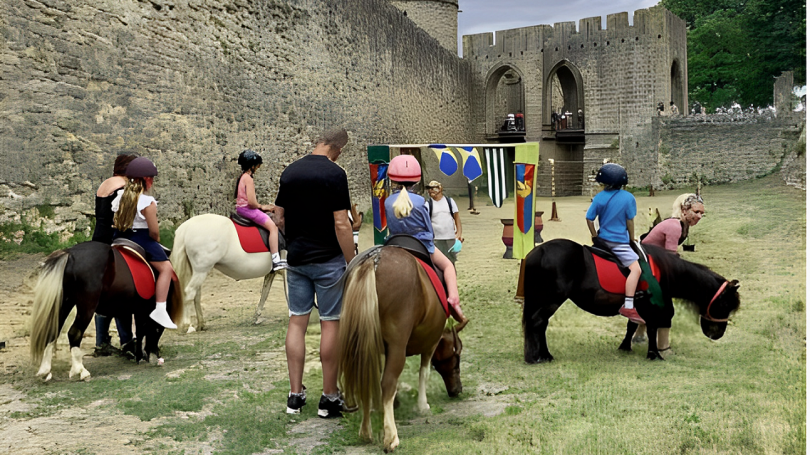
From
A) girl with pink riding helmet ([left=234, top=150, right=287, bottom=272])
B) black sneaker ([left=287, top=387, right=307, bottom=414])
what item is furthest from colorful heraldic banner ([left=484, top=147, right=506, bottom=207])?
black sneaker ([left=287, top=387, right=307, bottom=414])

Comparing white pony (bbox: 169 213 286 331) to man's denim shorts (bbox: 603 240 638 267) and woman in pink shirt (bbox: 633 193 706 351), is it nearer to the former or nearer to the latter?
man's denim shorts (bbox: 603 240 638 267)

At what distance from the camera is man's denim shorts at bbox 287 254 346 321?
4238 mm

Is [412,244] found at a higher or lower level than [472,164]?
lower

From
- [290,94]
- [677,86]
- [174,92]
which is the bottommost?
[174,92]

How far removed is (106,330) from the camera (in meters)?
5.99

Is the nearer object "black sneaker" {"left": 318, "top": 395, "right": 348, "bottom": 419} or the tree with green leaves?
"black sneaker" {"left": 318, "top": 395, "right": 348, "bottom": 419}

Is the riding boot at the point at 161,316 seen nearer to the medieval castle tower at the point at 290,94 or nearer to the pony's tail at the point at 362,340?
the pony's tail at the point at 362,340

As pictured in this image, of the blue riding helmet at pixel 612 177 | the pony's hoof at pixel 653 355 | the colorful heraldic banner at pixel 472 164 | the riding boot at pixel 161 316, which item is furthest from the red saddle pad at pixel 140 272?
the pony's hoof at pixel 653 355

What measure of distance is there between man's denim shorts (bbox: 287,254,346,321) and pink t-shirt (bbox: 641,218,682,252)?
9.76ft

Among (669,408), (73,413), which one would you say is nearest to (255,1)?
(73,413)

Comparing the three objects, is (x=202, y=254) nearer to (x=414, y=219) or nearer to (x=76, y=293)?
(x=76, y=293)

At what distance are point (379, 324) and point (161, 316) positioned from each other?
2.37 meters

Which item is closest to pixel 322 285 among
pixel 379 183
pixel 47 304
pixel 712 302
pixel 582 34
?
pixel 47 304

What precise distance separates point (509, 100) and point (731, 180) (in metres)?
12.2
